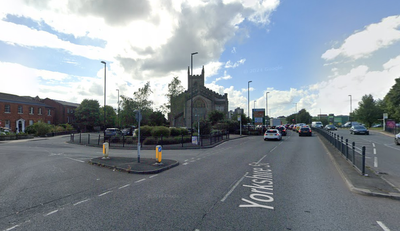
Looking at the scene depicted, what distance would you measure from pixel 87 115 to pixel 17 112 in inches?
775

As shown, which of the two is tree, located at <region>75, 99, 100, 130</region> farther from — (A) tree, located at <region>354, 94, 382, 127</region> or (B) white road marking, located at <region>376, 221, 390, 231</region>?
(A) tree, located at <region>354, 94, 382, 127</region>

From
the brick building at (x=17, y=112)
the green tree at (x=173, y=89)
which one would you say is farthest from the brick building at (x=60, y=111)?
the green tree at (x=173, y=89)

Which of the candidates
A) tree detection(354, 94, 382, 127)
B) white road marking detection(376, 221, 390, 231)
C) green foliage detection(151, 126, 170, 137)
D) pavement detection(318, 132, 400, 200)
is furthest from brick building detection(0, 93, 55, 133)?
tree detection(354, 94, 382, 127)

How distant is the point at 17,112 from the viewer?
154 feet

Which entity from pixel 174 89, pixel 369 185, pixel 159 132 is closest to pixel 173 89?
pixel 174 89

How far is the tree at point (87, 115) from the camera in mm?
65750

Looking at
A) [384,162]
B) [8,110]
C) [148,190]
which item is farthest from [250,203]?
[8,110]

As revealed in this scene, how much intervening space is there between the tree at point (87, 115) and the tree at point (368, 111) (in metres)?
75.3

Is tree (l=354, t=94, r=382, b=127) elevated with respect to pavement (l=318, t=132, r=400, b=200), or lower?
elevated

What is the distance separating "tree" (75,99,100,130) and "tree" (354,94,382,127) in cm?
7533

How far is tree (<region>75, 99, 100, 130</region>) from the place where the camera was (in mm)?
65750

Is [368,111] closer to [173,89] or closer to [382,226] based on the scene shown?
[173,89]

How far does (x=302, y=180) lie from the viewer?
8469 millimetres

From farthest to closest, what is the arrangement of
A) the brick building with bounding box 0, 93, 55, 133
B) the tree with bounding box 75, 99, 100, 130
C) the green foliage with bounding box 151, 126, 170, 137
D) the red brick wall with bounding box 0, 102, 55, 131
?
the tree with bounding box 75, 99, 100, 130 → the brick building with bounding box 0, 93, 55, 133 → the red brick wall with bounding box 0, 102, 55, 131 → the green foliage with bounding box 151, 126, 170, 137
